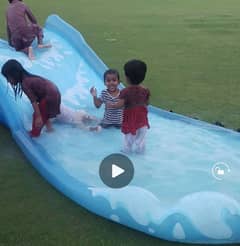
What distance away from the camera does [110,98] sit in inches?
160

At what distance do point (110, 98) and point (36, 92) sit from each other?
55 centimetres

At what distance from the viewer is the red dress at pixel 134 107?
3602mm

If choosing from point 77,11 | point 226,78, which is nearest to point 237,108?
point 226,78

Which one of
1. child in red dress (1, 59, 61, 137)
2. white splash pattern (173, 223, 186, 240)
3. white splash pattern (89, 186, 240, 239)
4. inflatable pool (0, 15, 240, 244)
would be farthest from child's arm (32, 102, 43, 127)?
white splash pattern (173, 223, 186, 240)

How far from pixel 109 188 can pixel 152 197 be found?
0.29 m

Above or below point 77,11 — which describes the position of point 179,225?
above

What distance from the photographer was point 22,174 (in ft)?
12.3

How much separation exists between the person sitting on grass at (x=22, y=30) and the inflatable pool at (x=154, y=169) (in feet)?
2.07

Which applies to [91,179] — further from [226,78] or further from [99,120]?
[226,78]

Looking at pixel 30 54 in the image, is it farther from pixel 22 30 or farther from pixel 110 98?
pixel 110 98

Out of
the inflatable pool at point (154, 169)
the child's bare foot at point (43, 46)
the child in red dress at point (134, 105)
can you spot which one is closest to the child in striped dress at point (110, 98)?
the inflatable pool at point (154, 169)

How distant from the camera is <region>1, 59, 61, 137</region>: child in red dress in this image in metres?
4.01

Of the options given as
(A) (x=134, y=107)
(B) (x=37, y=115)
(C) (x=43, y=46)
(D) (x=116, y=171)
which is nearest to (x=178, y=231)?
(D) (x=116, y=171)

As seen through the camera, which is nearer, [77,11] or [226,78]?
[226,78]
